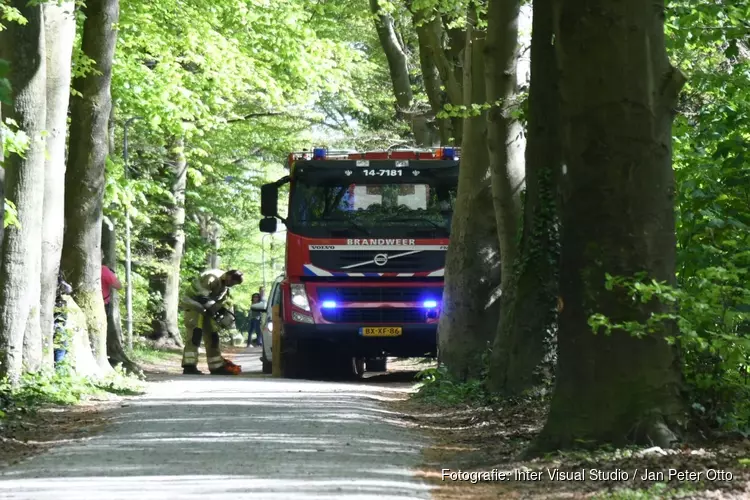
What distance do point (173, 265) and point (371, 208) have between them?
19.0m

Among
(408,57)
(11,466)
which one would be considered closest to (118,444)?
(11,466)

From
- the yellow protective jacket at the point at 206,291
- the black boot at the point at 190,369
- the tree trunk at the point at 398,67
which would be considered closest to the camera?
the yellow protective jacket at the point at 206,291

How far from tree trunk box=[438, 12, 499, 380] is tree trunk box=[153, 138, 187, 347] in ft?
66.6

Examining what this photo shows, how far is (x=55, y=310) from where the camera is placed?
17281mm

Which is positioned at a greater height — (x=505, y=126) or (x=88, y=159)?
(x=88, y=159)

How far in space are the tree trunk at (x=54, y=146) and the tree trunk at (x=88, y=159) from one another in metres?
1.98

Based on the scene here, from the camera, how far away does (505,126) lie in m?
15.7

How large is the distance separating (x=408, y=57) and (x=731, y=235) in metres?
20.6

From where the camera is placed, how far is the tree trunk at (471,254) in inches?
699

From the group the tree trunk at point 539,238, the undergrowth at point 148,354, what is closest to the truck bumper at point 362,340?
the tree trunk at point 539,238

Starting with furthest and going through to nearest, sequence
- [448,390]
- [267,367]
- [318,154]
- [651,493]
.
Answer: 1. [267,367]
2. [318,154]
3. [448,390]
4. [651,493]

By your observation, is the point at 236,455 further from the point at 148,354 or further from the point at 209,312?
the point at 148,354

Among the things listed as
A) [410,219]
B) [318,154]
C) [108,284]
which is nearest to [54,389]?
[318,154]

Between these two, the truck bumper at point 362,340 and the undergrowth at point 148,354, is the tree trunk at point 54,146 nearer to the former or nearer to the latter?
the truck bumper at point 362,340
